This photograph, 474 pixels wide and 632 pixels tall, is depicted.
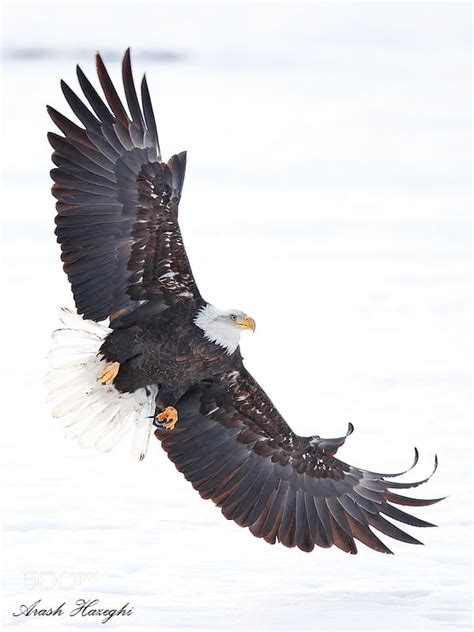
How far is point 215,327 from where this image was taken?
633 centimetres

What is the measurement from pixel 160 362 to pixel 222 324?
324 mm

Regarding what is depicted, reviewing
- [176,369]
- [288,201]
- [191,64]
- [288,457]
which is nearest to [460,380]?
[288,457]

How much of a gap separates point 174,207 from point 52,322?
2.85 meters

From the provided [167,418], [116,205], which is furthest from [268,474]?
[116,205]

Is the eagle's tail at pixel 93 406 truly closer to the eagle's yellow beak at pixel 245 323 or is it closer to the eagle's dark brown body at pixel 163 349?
the eagle's dark brown body at pixel 163 349

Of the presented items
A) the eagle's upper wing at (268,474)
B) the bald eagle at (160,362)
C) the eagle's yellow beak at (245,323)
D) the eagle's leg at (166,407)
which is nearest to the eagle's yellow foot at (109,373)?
the bald eagle at (160,362)

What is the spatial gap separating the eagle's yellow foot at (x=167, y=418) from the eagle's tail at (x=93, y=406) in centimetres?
15

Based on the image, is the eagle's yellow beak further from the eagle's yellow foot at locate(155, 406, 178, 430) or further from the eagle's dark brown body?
the eagle's yellow foot at locate(155, 406, 178, 430)

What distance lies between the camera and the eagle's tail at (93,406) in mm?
6578

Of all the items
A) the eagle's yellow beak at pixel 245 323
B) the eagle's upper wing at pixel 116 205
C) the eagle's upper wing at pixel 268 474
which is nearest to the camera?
the eagle's upper wing at pixel 116 205

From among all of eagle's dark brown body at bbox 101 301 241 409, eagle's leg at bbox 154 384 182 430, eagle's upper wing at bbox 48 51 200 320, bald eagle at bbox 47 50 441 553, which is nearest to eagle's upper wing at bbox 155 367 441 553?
bald eagle at bbox 47 50 441 553

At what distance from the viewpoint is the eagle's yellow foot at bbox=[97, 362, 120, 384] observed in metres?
6.45

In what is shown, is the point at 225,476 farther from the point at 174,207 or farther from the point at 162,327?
the point at 174,207

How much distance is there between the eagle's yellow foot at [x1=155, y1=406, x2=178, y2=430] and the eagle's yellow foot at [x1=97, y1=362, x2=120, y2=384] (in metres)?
0.28
